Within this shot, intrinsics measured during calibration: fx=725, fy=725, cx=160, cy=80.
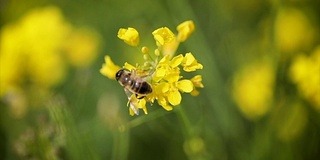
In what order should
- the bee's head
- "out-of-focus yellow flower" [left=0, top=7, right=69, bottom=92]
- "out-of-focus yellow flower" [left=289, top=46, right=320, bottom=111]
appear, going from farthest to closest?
"out-of-focus yellow flower" [left=0, top=7, right=69, bottom=92]
"out-of-focus yellow flower" [left=289, top=46, right=320, bottom=111]
the bee's head

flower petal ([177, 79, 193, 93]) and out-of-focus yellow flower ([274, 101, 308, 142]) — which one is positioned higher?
flower petal ([177, 79, 193, 93])

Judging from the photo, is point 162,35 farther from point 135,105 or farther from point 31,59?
point 31,59

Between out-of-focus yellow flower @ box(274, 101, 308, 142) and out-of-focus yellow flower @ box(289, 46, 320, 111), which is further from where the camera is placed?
out-of-focus yellow flower @ box(274, 101, 308, 142)

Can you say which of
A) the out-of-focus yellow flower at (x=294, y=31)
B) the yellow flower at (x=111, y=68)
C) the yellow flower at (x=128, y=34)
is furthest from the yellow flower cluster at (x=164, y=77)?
the out-of-focus yellow flower at (x=294, y=31)

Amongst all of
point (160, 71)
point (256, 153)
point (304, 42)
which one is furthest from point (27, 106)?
point (304, 42)

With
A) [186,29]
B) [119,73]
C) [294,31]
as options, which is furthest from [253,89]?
[119,73]

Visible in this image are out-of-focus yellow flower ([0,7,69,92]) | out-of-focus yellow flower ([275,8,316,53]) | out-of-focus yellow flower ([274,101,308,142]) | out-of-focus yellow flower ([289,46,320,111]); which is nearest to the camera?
out-of-focus yellow flower ([289,46,320,111])

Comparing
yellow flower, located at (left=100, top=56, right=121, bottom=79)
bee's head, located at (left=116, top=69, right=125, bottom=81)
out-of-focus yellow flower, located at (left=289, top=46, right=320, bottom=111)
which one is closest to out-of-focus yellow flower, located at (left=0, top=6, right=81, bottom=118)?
yellow flower, located at (left=100, top=56, right=121, bottom=79)

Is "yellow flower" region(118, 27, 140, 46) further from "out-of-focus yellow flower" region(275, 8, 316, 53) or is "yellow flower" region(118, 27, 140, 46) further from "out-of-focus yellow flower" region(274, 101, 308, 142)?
"out-of-focus yellow flower" region(275, 8, 316, 53)

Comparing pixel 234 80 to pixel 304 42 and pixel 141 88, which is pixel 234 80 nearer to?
pixel 304 42
